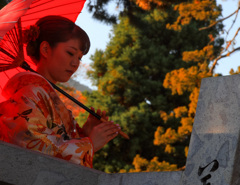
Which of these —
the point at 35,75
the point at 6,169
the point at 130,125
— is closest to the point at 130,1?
the point at 130,125

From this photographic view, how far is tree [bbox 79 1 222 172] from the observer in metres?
11.8

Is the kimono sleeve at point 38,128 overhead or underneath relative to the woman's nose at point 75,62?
underneath

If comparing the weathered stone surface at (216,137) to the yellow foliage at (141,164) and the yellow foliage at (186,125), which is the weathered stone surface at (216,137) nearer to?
the yellow foliage at (186,125)

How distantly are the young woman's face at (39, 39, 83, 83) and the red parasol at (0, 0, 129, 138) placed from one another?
0.10 meters

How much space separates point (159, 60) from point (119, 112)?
7.81ft

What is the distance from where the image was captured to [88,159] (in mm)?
2207

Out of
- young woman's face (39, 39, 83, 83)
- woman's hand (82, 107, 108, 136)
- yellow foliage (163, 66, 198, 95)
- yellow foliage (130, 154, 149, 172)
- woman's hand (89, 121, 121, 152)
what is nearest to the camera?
woman's hand (89, 121, 121, 152)

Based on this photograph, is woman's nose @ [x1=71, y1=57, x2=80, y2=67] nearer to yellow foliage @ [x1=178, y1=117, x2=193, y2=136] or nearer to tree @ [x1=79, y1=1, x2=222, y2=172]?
yellow foliage @ [x1=178, y1=117, x2=193, y2=136]

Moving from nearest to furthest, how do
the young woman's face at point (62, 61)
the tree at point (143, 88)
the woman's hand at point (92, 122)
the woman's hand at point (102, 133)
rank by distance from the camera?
the woman's hand at point (102, 133) → the young woman's face at point (62, 61) → the woman's hand at point (92, 122) → the tree at point (143, 88)

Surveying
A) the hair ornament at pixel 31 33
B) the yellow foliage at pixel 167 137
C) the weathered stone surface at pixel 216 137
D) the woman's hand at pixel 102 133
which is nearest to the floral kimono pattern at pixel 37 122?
the woman's hand at pixel 102 133

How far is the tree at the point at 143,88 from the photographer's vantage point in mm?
11812

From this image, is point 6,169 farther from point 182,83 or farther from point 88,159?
point 182,83

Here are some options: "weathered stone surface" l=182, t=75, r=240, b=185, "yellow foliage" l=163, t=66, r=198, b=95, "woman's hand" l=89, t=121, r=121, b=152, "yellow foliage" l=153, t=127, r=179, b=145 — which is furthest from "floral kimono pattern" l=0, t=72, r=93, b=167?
"yellow foliage" l=153, t=127, r=179, b=145

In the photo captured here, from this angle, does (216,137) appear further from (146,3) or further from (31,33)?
(146,3)
